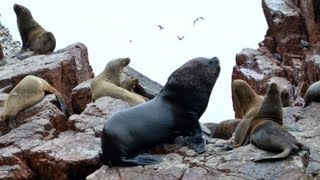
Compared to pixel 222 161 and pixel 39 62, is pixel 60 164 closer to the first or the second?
pixel 222 161

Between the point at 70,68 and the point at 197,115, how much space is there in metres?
6.84

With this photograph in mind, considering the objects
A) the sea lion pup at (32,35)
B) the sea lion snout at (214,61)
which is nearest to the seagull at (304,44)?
the sea lion pup at (32,35)

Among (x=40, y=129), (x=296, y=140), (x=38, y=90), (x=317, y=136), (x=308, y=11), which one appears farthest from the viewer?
(x=308, y=11)

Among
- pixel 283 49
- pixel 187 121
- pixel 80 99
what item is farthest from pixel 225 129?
pixel 283 49

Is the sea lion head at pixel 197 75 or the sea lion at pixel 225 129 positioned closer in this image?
the sea lion head at pixel 197 75

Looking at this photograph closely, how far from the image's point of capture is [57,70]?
47.6 feet

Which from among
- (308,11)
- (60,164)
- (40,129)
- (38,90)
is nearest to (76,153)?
(60,164)

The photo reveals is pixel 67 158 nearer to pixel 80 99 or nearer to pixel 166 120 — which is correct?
pixel 166 120

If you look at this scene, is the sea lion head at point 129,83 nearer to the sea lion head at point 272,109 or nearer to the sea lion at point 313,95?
the sea lion at point 313,95

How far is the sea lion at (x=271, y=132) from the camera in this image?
7.41 m

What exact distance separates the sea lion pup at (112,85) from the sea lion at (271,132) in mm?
3924

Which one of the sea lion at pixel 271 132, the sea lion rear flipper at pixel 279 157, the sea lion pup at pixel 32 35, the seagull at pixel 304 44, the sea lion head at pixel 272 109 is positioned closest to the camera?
the sea lion rear flipper at pixel 279 157

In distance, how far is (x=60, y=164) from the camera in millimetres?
8711

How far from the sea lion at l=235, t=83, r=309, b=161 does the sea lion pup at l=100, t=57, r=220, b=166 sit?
660 mm
